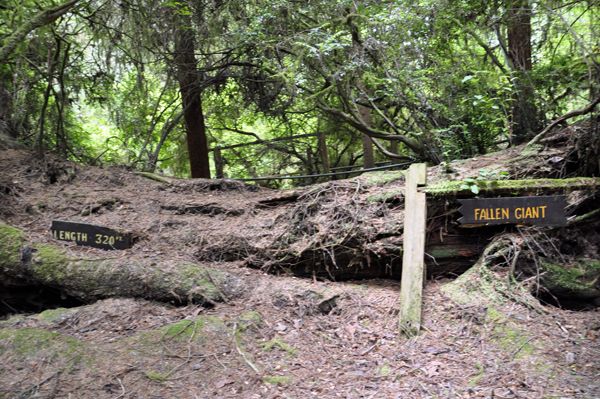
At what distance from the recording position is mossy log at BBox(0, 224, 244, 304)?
437 cm

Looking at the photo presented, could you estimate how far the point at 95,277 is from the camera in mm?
4395

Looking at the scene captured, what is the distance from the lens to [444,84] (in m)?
6.51

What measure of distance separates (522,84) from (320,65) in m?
3.60

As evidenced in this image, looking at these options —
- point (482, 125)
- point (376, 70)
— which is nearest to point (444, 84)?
point (482, 125)

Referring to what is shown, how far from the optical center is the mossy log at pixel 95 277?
14.3 feet

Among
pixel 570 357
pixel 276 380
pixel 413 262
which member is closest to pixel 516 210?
pixel 413 262

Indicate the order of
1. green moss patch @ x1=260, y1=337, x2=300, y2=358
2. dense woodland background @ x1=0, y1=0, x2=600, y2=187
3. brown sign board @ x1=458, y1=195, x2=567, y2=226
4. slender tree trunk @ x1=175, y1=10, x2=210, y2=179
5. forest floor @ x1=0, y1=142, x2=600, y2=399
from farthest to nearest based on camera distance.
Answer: slender tree trunk @ x1=175, y1=10, x2=210, y2=179 < dense woodland background @ x1=0, y1=0, x2=600, y2=187 < brown sign board @ x1=458, y1=195, x2=567, y2=226 < green moss patch @ x1=260, y1=337, x2=300, y2=358 < forest floor @ x1=0, y1=142, x2=600, y2=399

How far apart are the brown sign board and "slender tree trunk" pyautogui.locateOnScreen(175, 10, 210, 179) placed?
6.96m

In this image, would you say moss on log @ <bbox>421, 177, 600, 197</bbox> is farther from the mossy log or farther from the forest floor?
the mossy log

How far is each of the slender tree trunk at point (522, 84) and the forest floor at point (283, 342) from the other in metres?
0.91

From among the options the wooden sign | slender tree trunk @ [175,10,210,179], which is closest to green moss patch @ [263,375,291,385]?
the wooden sign

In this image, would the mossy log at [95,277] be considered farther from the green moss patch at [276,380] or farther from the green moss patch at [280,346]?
the green moss patch at [276,380]

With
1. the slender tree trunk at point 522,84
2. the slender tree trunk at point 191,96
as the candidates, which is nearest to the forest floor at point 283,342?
the slender tree trunk at point 522,84

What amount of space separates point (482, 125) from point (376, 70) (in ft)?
8.29
